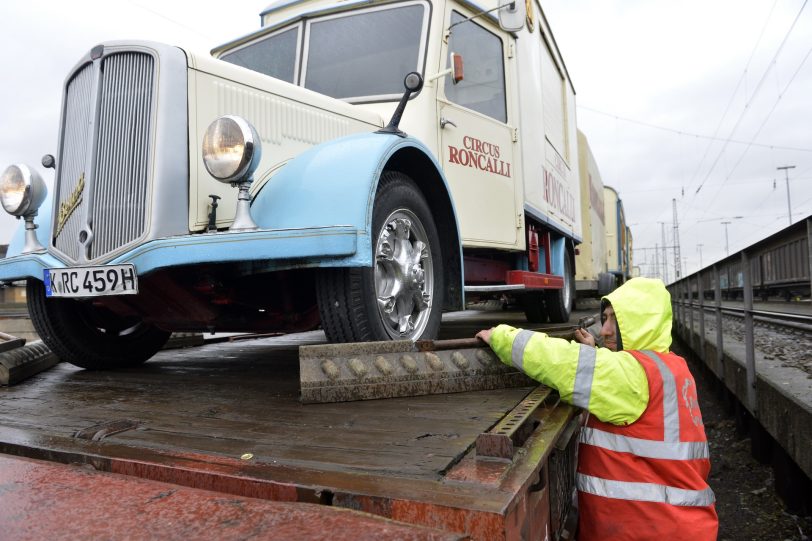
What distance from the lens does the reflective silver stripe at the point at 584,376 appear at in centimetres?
207

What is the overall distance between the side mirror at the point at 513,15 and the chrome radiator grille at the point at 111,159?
1.91m

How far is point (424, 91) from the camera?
3.72 metres

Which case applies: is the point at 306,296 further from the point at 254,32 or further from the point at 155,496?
the point at 254,32

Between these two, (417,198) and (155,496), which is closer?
(155,496)

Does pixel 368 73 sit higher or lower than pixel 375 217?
higher

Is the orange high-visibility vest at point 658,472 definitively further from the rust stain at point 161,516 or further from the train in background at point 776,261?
the rust stain at point 161,516

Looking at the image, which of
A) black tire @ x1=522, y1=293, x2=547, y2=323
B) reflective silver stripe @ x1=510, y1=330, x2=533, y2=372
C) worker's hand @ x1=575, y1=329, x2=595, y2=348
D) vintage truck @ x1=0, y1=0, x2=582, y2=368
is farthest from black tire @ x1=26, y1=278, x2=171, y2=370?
black tire @ x1=522, y1=293, x2=547, y2=323

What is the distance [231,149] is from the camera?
234cm

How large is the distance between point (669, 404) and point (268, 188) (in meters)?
1.71

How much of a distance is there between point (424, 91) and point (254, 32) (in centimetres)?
130

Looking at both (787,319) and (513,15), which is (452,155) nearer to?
(513,15)

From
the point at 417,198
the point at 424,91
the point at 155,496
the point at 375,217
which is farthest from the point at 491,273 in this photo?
A: the point at 155,496

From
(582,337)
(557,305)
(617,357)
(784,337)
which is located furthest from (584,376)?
(557,305)

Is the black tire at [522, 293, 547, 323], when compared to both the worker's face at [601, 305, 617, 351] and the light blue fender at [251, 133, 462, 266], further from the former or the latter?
the light blue fender at [251, 133, 462, 266]
